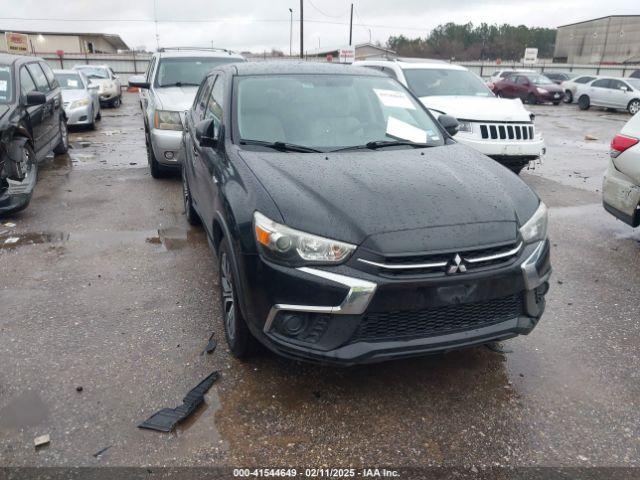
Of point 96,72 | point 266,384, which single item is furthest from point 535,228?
point 96,72

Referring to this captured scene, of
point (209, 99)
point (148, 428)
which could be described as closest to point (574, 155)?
point (209, 99)

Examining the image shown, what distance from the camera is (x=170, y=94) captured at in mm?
7449

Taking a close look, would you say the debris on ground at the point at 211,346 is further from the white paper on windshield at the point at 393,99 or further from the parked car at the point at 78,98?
the parked car at the point at 78,98

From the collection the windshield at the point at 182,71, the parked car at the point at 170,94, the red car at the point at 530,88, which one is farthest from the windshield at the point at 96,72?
the red car at the point at 530,88

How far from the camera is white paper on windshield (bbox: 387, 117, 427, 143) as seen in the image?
3733 mm

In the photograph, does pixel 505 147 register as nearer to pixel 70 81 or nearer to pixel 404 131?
pixel 404 131

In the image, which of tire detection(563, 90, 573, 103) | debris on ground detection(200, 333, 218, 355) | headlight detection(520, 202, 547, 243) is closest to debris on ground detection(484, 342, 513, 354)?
headlight detection(520, 202, 547, 243)

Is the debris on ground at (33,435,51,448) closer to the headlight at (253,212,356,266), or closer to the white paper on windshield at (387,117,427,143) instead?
the headlight at (253,212,356,266)

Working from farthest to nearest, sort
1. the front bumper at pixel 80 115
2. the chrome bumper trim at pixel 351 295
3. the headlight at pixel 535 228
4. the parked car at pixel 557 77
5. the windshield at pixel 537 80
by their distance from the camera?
the parked car at pixel 557 77, the windshield at pixel 537 80, the front bumper at pixel 80 115, the headlight at pixel 535 228, the chrome bumper trim at pixel 351 295

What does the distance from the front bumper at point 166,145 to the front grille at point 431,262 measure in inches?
195

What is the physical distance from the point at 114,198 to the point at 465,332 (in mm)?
5569

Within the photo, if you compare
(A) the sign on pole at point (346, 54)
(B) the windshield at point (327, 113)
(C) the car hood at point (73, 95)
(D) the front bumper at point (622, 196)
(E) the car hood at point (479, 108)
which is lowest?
(D) the front bumper at point (622, 196)

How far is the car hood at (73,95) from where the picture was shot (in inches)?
480

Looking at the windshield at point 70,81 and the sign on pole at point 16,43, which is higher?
the sign on pole at point 16,43
